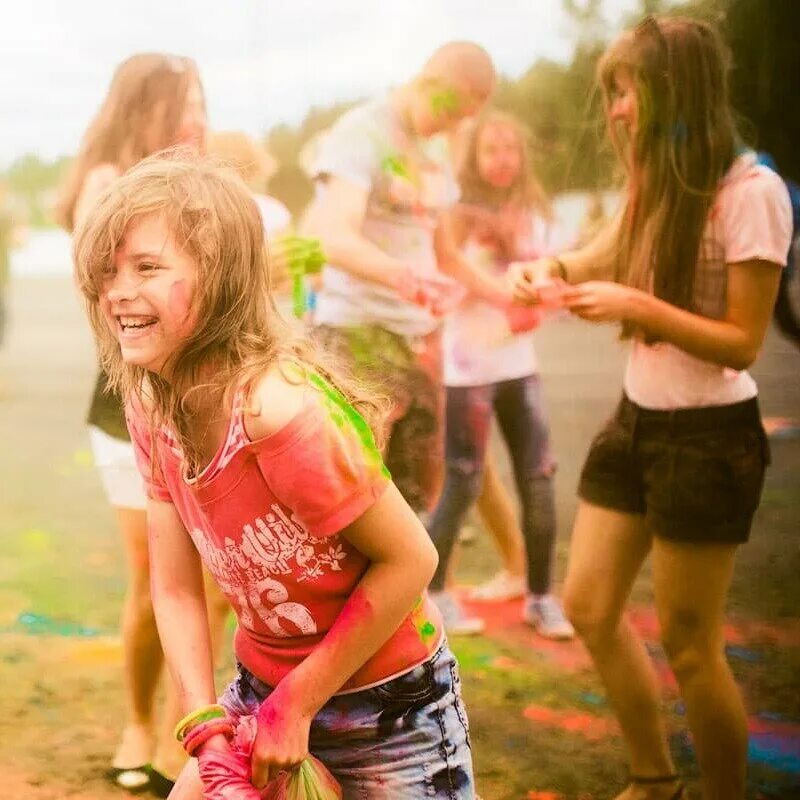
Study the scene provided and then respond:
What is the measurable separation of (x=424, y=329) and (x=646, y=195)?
49 cm

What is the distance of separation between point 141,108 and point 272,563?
3.35 ft

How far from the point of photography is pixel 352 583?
1550 millimetres

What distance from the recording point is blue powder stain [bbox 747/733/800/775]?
2.19 meters

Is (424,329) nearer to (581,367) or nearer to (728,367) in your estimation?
(581,367)

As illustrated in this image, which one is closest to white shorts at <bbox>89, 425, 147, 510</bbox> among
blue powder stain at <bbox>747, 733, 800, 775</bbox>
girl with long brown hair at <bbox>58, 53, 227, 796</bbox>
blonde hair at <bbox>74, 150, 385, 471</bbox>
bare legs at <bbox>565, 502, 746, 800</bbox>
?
girl with long brown hair at <bbox>58, 53, 227, 796</bbox>

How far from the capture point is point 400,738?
1.59 meters

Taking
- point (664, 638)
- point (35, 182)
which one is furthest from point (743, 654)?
point (35, 182)

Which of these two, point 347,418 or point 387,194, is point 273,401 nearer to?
point 347,418

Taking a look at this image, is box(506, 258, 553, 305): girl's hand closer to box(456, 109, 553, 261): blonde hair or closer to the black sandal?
box(456, 109, 553, 261): blonde hair

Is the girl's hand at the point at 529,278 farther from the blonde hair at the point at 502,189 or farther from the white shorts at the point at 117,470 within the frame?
the white shorts at the point at 117,470

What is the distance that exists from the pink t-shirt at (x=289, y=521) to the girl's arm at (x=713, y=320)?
2.30 feet

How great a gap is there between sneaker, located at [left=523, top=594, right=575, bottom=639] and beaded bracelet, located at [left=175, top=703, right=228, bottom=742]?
803 mm

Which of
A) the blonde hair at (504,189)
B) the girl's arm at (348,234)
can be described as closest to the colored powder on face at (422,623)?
the girl's arm at (348,234)

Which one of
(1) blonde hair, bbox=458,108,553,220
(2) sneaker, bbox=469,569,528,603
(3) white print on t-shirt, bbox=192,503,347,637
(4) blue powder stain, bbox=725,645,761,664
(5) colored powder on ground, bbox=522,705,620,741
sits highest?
(1) blonde hair, bbox=458,108,553,220
